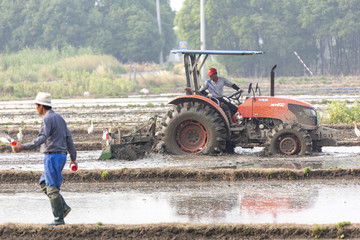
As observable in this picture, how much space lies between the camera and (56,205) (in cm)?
808

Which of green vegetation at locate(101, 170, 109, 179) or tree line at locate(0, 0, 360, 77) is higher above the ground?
tree line at locate(0, 0, 360, 77)

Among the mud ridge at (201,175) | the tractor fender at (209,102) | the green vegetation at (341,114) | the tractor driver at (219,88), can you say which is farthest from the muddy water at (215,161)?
the green vegetation at (341,114)

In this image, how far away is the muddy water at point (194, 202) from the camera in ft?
28.6

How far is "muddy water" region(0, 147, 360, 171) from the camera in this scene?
12.7 metres

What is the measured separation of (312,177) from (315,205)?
197 cm

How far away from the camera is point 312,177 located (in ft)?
37.1

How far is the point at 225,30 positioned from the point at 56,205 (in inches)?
2136

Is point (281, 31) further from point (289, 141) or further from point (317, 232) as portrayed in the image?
point (317, 232)

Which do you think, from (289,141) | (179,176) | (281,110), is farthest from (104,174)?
(281,110)

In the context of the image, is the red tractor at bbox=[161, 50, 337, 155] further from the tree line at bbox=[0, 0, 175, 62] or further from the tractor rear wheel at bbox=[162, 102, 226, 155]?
the tree line at bbox=[0, 0, 175, 62]

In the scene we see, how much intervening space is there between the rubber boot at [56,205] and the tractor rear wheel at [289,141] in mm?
6529

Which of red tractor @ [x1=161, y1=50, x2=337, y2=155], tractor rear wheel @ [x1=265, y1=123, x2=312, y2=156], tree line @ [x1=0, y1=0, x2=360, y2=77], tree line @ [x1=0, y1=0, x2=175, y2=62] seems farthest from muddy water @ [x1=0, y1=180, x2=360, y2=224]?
tree line @ [x1=0, y1=0, x2=175, y2=62]

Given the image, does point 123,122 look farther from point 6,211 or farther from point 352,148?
point 6,211

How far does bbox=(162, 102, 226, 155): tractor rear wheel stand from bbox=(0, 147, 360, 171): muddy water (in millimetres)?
278
